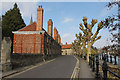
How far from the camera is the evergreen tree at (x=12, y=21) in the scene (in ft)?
129

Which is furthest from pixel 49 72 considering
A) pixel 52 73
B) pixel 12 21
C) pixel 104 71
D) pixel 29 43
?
pixel 12 21

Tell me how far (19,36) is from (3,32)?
530 inches

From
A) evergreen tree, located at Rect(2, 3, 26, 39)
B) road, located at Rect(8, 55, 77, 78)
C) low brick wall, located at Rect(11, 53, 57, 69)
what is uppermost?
evergreen tree, located at Rect(2, 3, 26, 39)

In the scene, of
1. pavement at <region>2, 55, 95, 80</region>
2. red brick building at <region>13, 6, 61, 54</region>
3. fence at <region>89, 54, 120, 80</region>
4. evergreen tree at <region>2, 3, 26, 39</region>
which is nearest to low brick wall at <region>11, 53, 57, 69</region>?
pavement at <region>2, 55, 95, 80</region>

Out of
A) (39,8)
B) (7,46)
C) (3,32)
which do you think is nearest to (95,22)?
(39,8)

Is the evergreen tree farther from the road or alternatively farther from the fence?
the fence

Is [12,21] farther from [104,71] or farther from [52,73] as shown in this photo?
[104,71]

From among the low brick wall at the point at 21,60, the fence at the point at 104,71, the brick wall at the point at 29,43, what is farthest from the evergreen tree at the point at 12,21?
the fence at the point at 104,71

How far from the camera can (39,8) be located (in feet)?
85.0

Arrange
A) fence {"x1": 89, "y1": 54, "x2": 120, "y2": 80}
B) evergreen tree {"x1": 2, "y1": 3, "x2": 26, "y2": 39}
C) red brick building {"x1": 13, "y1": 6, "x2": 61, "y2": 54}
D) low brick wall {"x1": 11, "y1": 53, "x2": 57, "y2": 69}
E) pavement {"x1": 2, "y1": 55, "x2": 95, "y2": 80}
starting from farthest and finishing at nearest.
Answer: evergreen tree {"x1": 2, "y1": 3, "x2": 26, "y2": 39}
red brick building {"x1": 13, "y1": 6, "x2": 61, "y2": 54}
low brick wall {"x1": 11, "y1": 53, "x2": 57, "y2": 69}
pavement {"x1": 2, "y1": 55, "x2": 95, "y2": 80}
fence {"x1": 89, "y1": 54, "x2": 120, "y2": 80}

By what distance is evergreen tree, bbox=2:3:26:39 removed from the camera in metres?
39.2

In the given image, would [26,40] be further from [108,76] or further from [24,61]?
[108,76]

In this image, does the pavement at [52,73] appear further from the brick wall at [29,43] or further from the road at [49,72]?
the brick wall at [29,43]

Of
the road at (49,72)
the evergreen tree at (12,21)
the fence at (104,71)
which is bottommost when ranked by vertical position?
the road at (49,72)
